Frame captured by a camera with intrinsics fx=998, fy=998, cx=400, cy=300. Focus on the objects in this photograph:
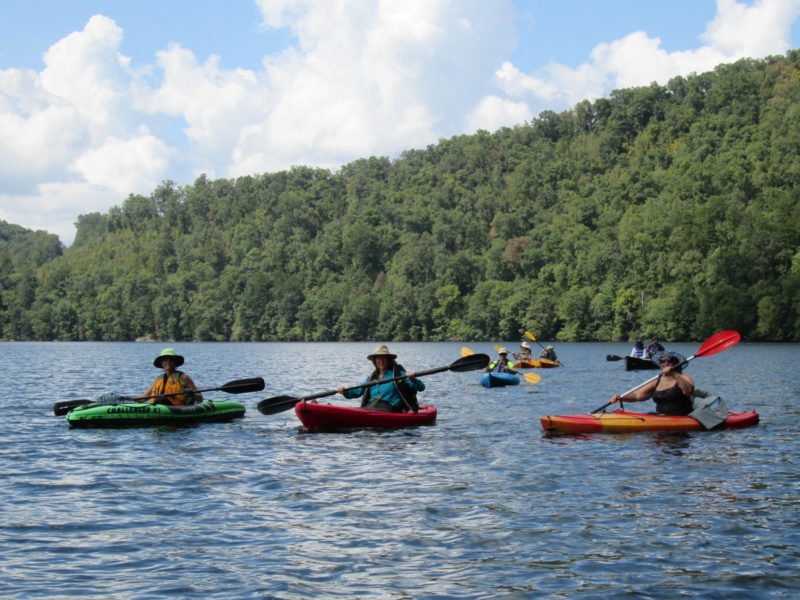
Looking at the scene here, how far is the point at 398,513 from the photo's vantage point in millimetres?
12195

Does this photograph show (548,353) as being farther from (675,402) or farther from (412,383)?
(675,402)

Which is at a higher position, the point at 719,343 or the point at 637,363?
the point at 719,343

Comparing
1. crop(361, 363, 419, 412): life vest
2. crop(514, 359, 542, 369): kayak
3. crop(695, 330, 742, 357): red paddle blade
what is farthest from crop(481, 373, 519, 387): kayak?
crop(361, 363, 419, 412): life vest

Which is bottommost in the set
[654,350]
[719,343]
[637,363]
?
[637,363]

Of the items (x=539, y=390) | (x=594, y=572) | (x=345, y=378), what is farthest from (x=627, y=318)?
(x=594, y=572)

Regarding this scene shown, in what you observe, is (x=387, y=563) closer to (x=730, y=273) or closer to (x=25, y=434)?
(x=25, y=434)

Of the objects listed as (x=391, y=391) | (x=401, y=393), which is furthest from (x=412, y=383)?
(x=391, y=391)

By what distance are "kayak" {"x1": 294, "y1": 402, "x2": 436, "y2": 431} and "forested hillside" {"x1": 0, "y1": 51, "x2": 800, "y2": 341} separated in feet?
243

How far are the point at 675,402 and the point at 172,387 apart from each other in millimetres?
10542

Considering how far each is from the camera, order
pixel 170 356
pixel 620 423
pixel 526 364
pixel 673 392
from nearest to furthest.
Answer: pixel 620 423, pixel 673 392, pixel 170 356, pixel 526 364

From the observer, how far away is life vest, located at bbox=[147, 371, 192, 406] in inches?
846

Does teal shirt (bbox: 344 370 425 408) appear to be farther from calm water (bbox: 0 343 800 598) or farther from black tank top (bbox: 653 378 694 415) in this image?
black tank top (bbox: 653 378 694 415)

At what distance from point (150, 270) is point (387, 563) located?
188021 millimetres

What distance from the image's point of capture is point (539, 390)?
34.4 metres
